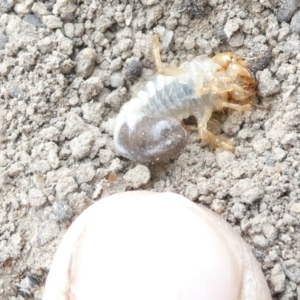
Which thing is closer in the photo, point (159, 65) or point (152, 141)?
point (152, 141)

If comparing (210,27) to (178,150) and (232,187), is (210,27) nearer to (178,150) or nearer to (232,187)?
(178,150)

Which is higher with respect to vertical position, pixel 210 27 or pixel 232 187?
pixel 210 27

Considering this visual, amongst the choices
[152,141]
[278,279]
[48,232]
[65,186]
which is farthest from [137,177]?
[278,279]

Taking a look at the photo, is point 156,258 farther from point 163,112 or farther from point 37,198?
point 163,112

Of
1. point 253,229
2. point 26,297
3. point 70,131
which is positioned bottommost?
point 26,297

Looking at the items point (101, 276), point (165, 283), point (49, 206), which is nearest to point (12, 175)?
point (49, 206)
